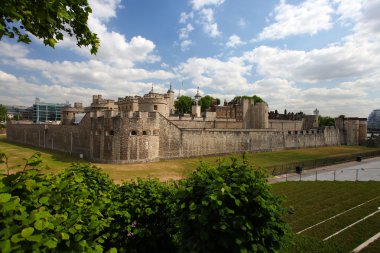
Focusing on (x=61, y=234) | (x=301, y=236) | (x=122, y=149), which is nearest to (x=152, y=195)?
(x=61, y=234)

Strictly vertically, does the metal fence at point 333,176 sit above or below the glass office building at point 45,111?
below

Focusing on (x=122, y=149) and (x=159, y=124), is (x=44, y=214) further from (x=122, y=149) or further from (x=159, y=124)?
(x=159, y=124)

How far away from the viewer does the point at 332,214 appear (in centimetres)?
1068

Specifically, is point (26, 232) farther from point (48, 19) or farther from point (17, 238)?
point (48, 19)

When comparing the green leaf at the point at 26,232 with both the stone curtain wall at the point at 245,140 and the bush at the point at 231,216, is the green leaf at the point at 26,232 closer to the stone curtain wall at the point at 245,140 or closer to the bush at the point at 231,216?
the bush at the point at 231,216

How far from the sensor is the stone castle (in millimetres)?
26328

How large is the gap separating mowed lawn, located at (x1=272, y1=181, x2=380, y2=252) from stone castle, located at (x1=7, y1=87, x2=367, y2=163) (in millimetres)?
Answer: 3995

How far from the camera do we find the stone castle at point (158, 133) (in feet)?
86.4

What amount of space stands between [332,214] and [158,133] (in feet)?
68.7

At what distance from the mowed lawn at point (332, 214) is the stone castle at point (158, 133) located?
3995 mm

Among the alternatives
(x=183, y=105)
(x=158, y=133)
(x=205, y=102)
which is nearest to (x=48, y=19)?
(x=158, y=133)

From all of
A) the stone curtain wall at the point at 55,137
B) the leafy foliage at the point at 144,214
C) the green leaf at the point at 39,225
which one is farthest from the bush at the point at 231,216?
the stone curtain wall at the point at 55,137

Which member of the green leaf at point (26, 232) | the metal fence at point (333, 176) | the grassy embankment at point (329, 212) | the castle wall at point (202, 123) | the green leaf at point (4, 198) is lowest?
the metal fence at point (333, 176)

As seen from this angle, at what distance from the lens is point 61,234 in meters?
2.59
